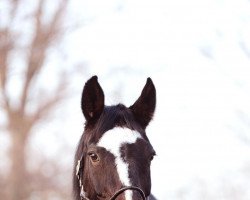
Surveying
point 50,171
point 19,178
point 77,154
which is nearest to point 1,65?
point 19,178

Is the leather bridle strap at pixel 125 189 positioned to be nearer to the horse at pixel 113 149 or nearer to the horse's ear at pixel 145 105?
the horse at pixel 113 149

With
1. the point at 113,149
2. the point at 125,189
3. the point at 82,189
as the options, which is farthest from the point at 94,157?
the point at 125,189

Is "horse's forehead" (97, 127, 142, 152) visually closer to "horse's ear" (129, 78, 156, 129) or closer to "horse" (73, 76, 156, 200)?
"horse" (73, 76, 156, 200)

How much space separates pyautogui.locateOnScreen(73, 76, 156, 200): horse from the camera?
4.36m

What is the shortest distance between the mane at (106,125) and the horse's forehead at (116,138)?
0.16 feet

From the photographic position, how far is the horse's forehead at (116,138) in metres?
4.48

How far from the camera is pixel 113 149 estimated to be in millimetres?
4461

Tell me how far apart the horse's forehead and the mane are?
49 millimetres

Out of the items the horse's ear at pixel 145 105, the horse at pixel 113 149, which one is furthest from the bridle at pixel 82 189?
the horse's ear at pixel 145 105

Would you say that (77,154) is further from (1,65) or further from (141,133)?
(1,65)

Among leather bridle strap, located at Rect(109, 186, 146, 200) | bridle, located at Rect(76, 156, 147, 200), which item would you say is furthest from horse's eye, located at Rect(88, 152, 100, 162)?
leather bridle strap, located at Rect(109, 186, 146, 200)

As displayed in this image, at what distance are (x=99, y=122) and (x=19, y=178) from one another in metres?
13.1

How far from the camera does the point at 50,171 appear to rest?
25594 millimetres

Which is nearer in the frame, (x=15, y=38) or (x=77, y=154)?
(x=77, y=154)
